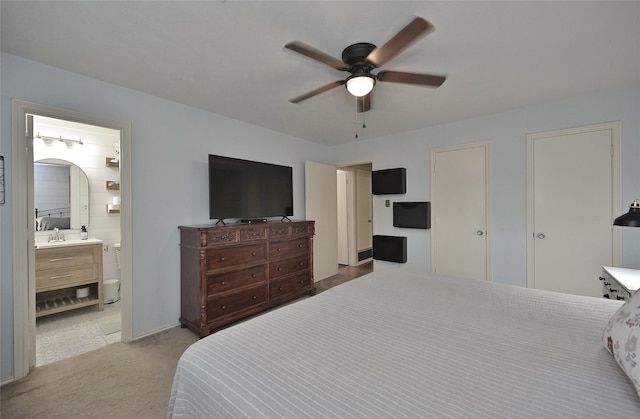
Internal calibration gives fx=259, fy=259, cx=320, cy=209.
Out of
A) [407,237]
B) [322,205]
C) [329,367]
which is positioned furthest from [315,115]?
[329,367]

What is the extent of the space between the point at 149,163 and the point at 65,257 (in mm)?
1625

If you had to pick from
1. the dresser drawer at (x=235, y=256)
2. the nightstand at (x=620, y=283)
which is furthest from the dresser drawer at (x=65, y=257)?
the nightstand at (x=620, y=283)

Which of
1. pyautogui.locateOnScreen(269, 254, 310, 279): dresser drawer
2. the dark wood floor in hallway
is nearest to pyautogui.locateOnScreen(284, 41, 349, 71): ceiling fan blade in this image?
pyautogui.locateOnScreen(269, 254, 310, 279): dresser drawer

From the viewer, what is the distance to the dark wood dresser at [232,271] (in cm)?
256

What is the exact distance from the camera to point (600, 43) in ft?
6.03

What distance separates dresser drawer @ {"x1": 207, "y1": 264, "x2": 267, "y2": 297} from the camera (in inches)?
102

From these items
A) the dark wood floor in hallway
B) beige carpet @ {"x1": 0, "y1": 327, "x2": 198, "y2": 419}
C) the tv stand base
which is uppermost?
the tv stand base

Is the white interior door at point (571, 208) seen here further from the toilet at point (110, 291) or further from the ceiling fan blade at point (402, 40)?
the toilet at point (110, 291)

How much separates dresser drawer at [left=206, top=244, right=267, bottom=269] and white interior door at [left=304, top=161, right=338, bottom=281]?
4.55 feet

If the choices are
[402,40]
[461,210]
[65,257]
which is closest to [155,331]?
[65,257]

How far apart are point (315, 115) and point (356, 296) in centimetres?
234

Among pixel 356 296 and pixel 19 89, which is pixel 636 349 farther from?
pixel 19 89

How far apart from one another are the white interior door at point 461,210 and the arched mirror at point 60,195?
4.85 metres

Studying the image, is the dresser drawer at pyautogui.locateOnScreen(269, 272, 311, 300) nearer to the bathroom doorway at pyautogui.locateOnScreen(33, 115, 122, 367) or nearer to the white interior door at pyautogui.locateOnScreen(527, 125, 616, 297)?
the bathroom doorway at pyautogui.locateOnScreen(33, 115, 122, 367)
